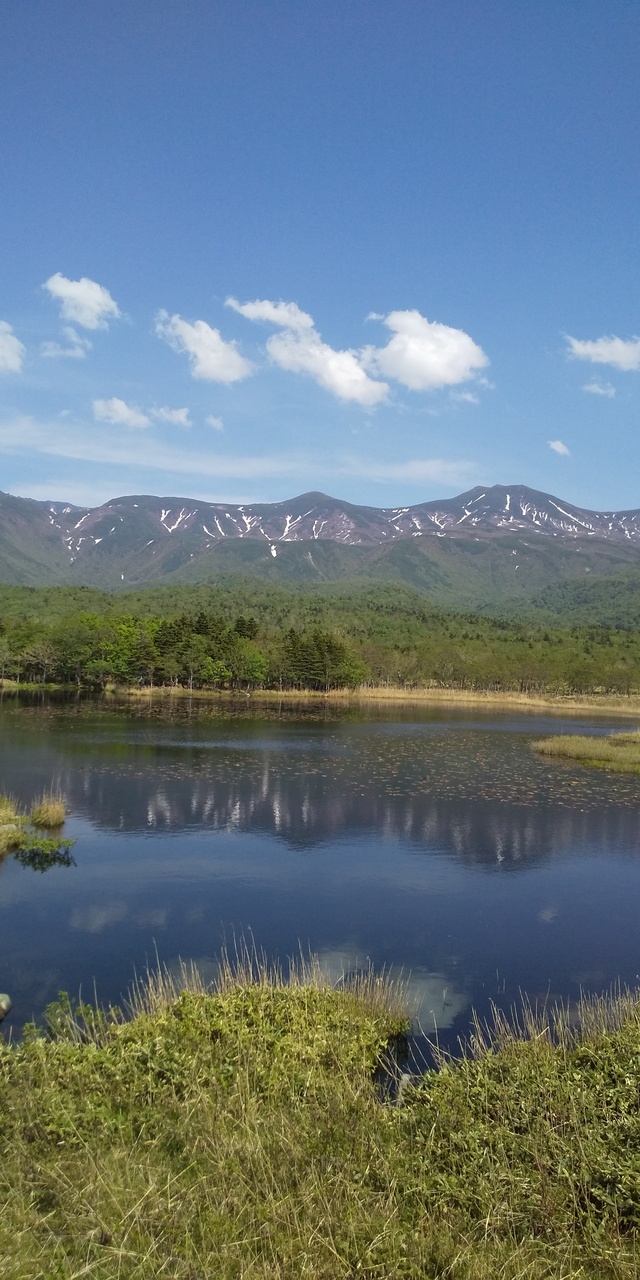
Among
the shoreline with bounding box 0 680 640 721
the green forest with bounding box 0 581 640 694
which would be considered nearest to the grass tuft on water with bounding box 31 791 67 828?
the shoreline with bounding box 0 680 640 721

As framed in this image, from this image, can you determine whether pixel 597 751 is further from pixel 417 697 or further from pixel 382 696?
pixel 417 697

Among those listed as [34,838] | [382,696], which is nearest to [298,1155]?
[34,838]

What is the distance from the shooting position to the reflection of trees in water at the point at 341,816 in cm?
3425

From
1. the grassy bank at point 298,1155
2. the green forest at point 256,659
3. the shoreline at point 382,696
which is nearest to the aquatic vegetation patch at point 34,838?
the grassy bank at point 298,1155

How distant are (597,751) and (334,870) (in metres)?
39.0

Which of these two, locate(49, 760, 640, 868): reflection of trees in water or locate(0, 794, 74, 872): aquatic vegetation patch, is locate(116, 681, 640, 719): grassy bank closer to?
locate(49, 760, 640, 868): reflection of trees in water

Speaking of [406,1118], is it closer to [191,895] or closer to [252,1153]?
[252,1153]

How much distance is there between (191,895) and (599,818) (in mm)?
23551

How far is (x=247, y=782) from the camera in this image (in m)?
46.2

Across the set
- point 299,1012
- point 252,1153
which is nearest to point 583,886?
point 299,1012

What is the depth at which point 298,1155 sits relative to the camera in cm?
855

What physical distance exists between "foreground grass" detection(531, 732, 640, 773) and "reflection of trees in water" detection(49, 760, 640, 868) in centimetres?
1663

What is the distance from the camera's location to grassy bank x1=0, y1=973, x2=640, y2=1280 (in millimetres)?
7004

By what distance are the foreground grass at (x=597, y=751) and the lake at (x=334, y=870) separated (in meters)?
3.83
